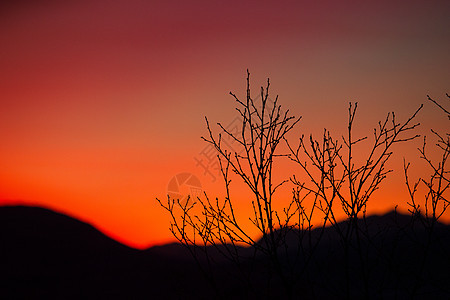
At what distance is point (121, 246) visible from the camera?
34.3 metres

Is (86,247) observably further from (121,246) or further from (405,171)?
(405,171)

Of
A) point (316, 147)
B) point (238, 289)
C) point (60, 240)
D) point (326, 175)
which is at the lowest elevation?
point (238, 289)

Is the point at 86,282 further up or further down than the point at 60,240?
further down

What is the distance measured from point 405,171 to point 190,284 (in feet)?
58.7

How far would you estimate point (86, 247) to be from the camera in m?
32.5

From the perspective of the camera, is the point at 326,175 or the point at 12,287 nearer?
the point at 326,175

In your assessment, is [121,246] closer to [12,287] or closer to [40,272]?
[40,272]

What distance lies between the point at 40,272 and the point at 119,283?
5417 millimetres

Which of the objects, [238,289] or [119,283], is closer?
[238,289]

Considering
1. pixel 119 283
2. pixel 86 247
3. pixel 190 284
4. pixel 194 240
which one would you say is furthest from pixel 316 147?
pixel 86 247

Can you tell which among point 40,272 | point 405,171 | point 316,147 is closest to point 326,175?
point 316,147

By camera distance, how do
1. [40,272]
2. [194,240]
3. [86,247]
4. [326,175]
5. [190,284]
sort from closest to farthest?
[326,175]
[194,240]
[190,284]
[40,272]
[86,247]

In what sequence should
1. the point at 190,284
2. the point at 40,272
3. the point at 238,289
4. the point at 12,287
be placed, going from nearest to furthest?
1. the point at 238,289
2. the point at 190,284
3. the point at 12,287
4. the point at 40,272

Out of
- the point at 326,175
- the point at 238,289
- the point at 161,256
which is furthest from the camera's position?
the point at 161,256
